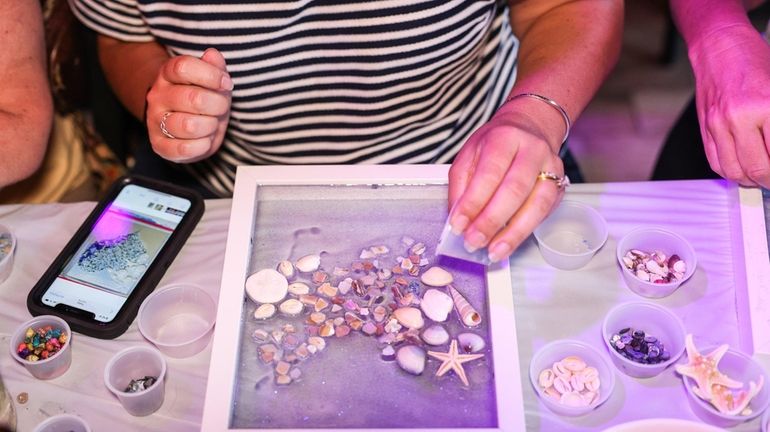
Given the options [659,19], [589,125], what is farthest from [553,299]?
[659,19]

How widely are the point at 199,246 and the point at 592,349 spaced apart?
53cm

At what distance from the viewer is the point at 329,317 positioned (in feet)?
2.96

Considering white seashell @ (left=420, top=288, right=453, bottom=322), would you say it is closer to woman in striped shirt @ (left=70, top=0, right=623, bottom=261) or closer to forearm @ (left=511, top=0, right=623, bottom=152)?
woman in striped shirt @ (left=70, top=0, right=623, bottom=261)

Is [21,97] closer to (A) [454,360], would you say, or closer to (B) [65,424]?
(B) [65,424]

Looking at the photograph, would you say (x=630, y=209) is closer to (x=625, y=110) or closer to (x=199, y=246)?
(x=199, y=246)

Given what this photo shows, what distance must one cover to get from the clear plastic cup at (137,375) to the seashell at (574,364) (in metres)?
0.47

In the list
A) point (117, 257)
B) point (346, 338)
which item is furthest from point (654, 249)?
point (117, 257)

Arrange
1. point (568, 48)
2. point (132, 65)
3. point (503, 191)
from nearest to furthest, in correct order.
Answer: point (503, 191)
point (568, 48)
point (132, 65)

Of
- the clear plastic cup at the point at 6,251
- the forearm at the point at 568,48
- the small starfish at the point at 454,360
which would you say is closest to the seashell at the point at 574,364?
the small starfish at the point at 454,360

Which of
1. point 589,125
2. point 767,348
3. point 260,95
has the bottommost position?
point 589,125

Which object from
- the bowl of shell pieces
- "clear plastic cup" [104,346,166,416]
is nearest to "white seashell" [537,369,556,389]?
the bowl of shell pieces

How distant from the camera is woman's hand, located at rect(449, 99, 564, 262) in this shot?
824 mm

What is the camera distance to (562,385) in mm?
850

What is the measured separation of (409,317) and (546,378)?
6.8 inches
